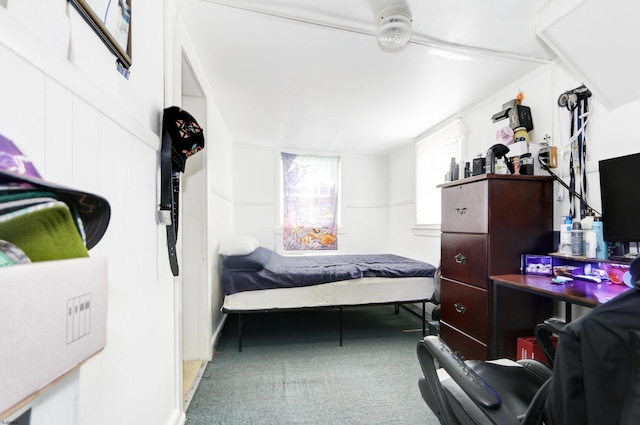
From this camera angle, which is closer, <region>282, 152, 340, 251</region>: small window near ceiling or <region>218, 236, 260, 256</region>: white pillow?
<region>218, 236, 260, 256</region>: white pillow

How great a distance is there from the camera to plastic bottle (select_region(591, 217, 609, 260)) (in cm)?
158

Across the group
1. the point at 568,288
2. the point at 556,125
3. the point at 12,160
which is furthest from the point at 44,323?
the point at 556,125

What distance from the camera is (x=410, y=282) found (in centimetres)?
277

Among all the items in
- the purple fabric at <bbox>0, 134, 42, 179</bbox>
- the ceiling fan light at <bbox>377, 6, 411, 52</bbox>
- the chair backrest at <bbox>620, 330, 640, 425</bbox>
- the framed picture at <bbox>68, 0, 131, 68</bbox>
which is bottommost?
the chair backrest at <bbox>620, 330, 640, 425</bbox>

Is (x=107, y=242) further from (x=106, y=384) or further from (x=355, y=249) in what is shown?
(x=355, y=249)

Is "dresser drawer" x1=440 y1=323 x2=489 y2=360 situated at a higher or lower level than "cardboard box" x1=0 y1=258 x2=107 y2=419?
lower

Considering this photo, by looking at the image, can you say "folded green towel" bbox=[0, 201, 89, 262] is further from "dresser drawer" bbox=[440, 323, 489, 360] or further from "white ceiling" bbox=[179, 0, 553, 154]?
"dresser drawer" bbox=[440, 323, 489, 360]

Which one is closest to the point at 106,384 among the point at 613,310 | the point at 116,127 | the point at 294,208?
the point at 116,127

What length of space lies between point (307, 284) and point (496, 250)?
5.05ft

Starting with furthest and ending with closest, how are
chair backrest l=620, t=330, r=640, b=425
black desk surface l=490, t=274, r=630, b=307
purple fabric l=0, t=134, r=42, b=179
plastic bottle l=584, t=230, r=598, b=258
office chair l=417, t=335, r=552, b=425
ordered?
plastic bottle l=584, t=230, r=598, b=258 → black desk surface l=490, t=274, r=630, b=307 → office chair l=417, t=335, r=552, b=425 → chair backrest l=620, t=330, r=640, b=425 → purple fabric l=0, t=134, r=42, b=179

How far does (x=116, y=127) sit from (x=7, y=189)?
0.82m

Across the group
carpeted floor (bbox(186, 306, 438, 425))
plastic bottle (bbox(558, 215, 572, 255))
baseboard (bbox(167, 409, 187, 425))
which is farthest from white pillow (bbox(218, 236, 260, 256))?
plastic bottle (bbox(558, 215, 572, 255))

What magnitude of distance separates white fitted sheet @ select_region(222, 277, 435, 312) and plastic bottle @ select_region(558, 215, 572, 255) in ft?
3.94

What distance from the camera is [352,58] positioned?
6.36ft
